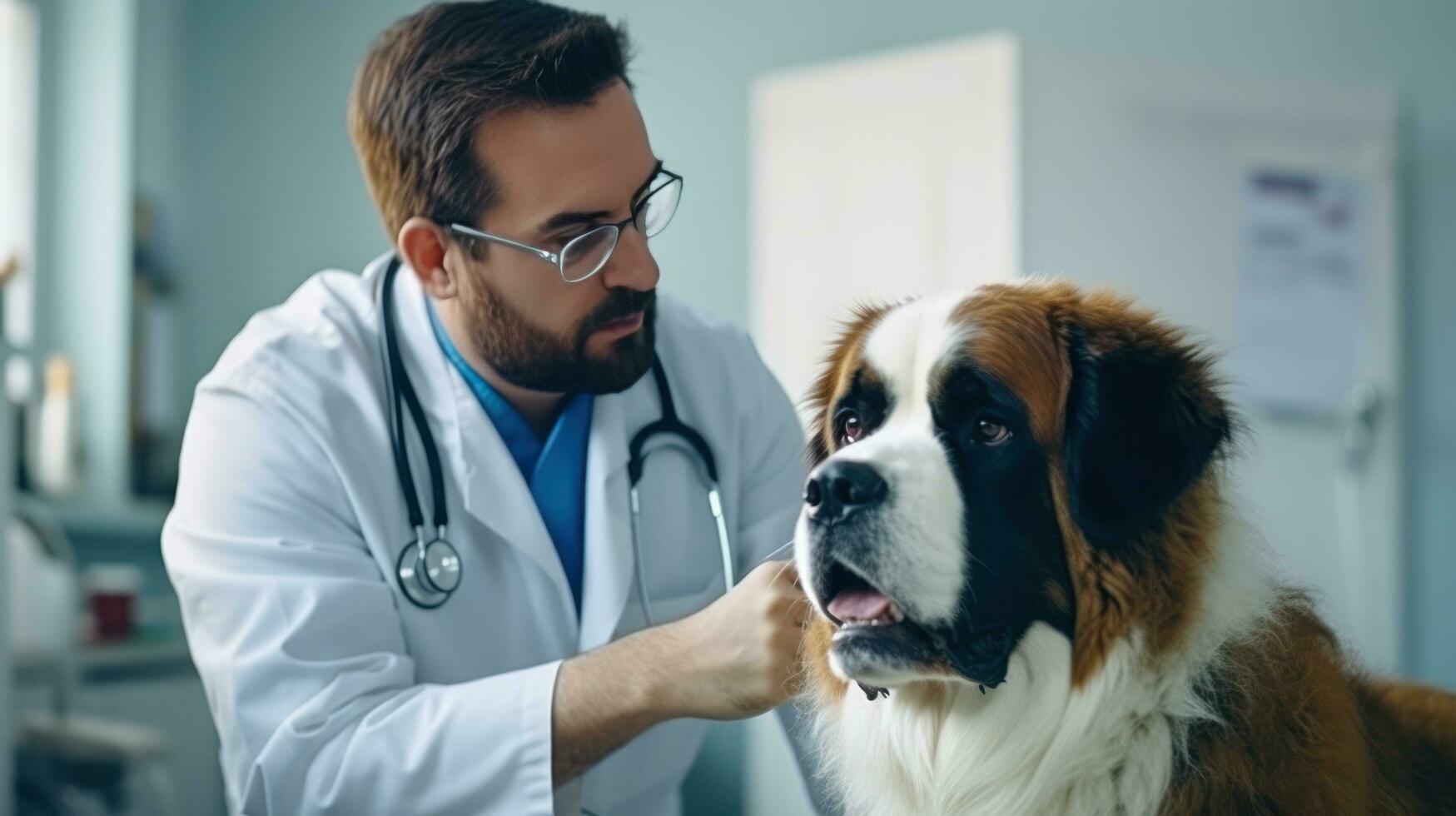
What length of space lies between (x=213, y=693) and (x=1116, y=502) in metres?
0.88

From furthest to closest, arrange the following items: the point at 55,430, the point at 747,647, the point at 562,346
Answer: the point at 55,430
the point at 562,346
the point at 747,647

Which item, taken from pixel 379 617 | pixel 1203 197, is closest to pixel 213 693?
pixel 379 617

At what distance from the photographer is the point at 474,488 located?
127cm

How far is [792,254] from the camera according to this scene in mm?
2973

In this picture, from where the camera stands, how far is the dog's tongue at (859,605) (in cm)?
94

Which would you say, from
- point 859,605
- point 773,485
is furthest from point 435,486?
point 859,605

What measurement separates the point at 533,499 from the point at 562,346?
16cm

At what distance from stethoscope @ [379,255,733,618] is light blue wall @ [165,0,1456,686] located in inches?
71.7

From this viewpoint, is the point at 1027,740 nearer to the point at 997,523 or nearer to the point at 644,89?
the point at 997,523

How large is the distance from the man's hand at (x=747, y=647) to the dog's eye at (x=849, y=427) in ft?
0.40

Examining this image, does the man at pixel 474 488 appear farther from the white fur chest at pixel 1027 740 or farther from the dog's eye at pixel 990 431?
the dog's eye at pixel 990 431

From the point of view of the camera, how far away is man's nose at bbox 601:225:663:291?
4.09 feet

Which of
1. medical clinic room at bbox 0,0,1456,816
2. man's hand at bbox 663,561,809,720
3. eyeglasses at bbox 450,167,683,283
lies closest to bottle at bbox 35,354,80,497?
medical clinic room at bbox 0,0,1456,816

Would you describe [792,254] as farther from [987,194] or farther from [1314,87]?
[1314,87]
